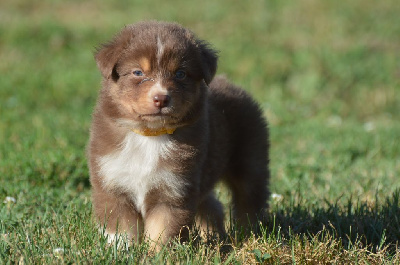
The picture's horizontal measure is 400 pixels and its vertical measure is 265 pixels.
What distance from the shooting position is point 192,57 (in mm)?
4598

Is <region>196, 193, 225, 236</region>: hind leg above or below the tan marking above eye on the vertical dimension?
below

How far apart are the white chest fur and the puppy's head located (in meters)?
0.13

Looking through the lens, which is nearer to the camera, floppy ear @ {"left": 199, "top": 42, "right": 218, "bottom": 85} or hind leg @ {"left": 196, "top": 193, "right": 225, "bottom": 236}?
floppy ear @ {"left": 199, "top": 42, "right": 218, "bottom": 85}

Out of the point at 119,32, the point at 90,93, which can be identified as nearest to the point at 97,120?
the point at 119,32

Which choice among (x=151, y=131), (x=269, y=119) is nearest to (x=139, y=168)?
(x=151, y=131)

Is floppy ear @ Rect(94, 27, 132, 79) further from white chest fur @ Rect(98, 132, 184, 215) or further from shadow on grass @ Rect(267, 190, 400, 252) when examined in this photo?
shadow on grass @ Rect(267, 190, 400, 252)

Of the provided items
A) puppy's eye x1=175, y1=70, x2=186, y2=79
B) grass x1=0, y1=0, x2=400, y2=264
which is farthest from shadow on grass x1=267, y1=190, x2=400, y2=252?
puppy's eye x1=175, y1=70, x2=186, y2=79

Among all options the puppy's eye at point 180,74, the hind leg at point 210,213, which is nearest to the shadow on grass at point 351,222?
the hind leg at point 210,213

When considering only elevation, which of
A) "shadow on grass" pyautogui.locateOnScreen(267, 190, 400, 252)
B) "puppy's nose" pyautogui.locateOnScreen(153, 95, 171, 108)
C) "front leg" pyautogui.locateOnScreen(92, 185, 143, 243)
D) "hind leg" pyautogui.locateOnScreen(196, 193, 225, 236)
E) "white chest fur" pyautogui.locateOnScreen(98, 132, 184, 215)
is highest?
"puppy's nose" pyautogui.locateOnScreen(153, 95, 171, 108)

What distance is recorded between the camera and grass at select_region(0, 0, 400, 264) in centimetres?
443

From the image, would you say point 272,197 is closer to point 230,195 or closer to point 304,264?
point 230,195

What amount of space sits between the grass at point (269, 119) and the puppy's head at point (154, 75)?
34.9 inches

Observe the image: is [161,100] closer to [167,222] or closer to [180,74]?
[180,74]

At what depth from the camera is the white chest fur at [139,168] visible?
4.44m
